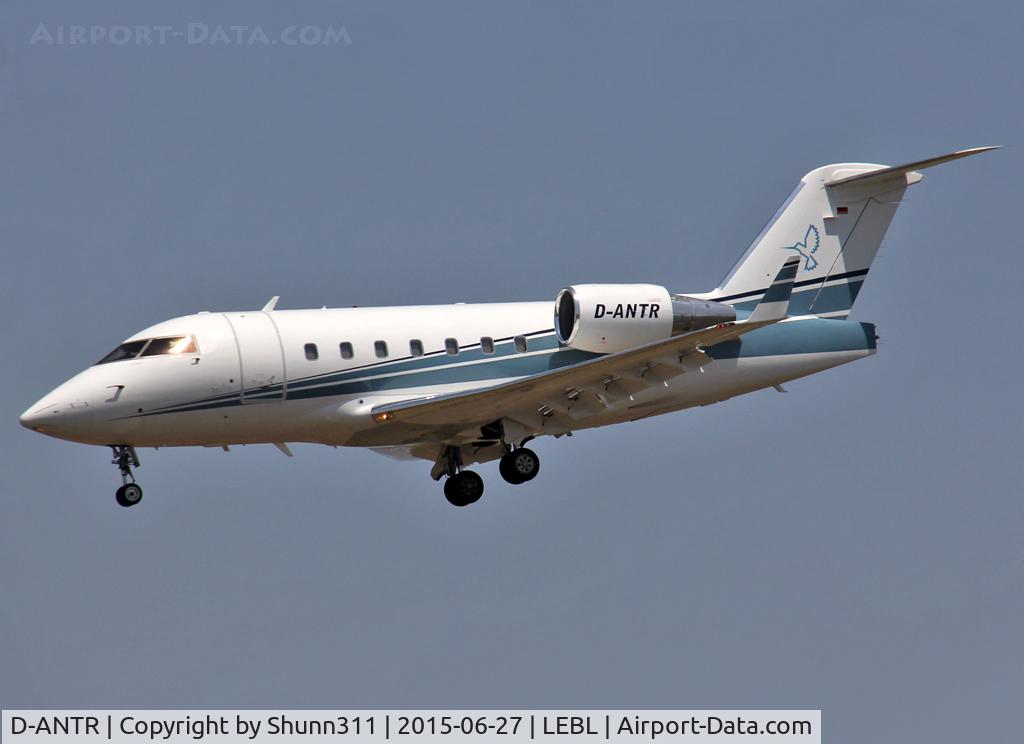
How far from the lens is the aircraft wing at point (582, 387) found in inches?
1239

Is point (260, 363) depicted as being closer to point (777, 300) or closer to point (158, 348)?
point (158, 348)

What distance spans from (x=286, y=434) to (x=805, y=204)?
9.55 m

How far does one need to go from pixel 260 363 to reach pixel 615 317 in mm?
5462

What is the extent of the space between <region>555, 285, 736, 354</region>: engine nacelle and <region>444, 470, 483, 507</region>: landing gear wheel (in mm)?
2747

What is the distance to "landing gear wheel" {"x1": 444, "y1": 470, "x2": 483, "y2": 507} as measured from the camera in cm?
3434

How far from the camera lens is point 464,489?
34.3 metres

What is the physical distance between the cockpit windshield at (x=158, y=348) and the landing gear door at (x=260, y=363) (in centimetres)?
69

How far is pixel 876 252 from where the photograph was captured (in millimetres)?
35688

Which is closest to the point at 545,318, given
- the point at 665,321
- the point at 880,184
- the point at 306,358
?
the point at 665,321

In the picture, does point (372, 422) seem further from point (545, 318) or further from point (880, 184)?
point (880, 184)

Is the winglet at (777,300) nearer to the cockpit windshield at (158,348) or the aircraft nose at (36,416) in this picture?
the cockpit windshield at (158,348)

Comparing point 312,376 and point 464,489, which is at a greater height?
point 312,376

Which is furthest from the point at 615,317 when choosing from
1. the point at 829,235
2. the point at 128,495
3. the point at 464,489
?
the point at 128,495

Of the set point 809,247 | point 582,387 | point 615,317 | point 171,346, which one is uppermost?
point 809,247
